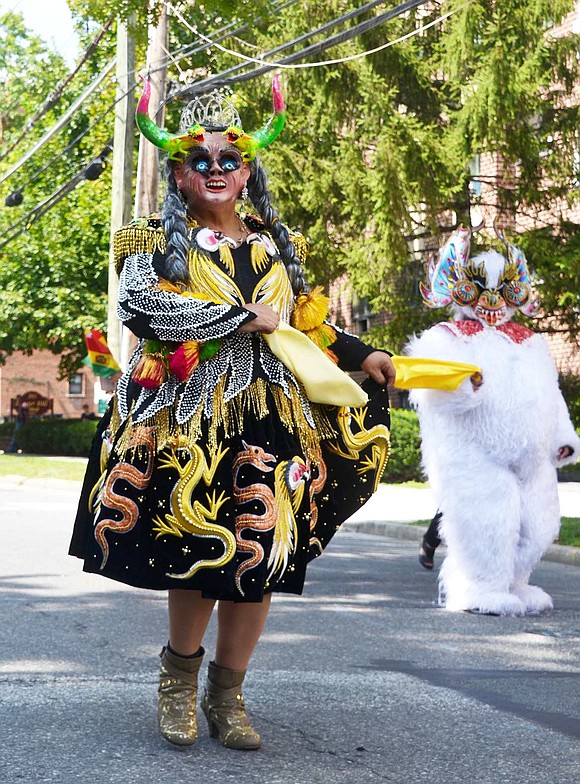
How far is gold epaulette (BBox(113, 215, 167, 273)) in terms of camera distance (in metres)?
3.96

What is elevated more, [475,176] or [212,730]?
[475,176]

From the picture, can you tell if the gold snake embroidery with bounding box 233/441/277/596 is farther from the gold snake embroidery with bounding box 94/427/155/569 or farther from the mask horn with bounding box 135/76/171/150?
the mask horn with bounding box 135/76/171/150

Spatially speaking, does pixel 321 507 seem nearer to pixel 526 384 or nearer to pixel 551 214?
pixel 526 384

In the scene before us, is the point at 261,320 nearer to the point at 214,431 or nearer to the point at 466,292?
the point at 214,431

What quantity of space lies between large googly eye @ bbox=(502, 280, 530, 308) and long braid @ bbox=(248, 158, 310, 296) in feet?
11.4

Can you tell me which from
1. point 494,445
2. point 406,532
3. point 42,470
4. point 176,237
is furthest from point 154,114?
point 176,237

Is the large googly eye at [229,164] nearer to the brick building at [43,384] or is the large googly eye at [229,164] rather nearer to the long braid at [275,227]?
the long braid at [275,227]

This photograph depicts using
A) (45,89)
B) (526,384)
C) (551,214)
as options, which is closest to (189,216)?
(526,384)

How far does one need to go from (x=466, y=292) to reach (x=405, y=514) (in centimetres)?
743

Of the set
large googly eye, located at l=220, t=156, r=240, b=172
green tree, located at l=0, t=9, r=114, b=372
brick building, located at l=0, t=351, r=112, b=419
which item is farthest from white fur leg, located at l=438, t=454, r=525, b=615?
brick building, located at l=0, t=351, r=112, b=419

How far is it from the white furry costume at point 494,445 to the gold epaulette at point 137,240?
3478 mm

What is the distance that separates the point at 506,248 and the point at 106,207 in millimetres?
26558

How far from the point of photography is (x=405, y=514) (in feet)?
48.0

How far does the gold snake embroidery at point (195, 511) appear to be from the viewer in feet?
12.1
